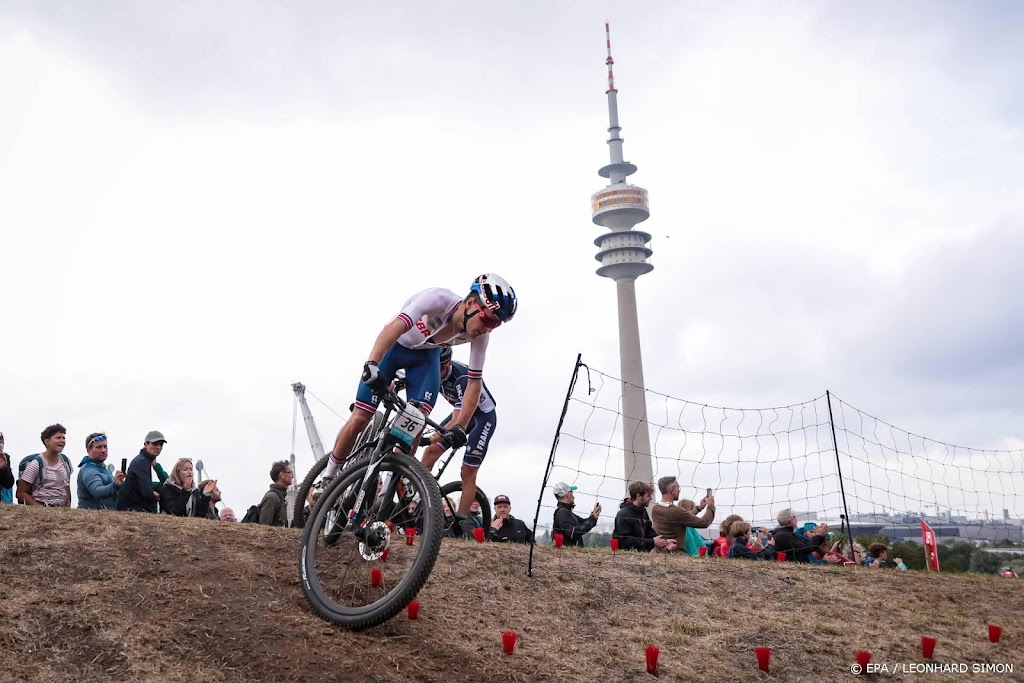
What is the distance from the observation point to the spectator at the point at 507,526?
1261cm

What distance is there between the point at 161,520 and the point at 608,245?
445 ft

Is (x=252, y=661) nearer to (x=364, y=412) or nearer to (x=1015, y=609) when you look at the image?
(x=364, y=412)

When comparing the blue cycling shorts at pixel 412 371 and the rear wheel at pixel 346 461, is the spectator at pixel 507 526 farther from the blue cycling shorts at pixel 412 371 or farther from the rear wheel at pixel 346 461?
the blue cycling shorts at pixel 412 371

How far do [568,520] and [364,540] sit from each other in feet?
22.6

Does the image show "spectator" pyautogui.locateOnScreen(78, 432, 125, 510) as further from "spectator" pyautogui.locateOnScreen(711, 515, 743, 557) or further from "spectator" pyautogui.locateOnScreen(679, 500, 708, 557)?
"spectator" pyautogui.locateOnScreen(711, 515, 743, 557)

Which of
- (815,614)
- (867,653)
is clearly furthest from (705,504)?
(867,653)

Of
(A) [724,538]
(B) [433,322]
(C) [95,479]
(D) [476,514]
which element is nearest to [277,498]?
(C) [95,479]

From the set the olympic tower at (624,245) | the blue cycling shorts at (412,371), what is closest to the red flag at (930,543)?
the blue cycling shorts at (412,371)

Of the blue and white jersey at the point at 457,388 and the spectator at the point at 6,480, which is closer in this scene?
the blue and white jersey at the point at 457,388

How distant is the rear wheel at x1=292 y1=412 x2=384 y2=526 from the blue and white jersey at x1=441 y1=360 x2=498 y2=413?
186 cm

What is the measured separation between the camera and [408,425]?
7098mm

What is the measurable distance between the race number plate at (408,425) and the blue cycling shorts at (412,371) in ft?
3.09

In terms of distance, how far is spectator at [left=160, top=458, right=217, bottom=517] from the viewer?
12.1m

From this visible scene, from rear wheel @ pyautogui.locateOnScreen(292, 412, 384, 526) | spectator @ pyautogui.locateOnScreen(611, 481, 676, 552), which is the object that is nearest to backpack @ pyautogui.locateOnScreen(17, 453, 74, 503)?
rear wheel @ pyautogui.locateOnScreen(292, 412, 384, 526)
